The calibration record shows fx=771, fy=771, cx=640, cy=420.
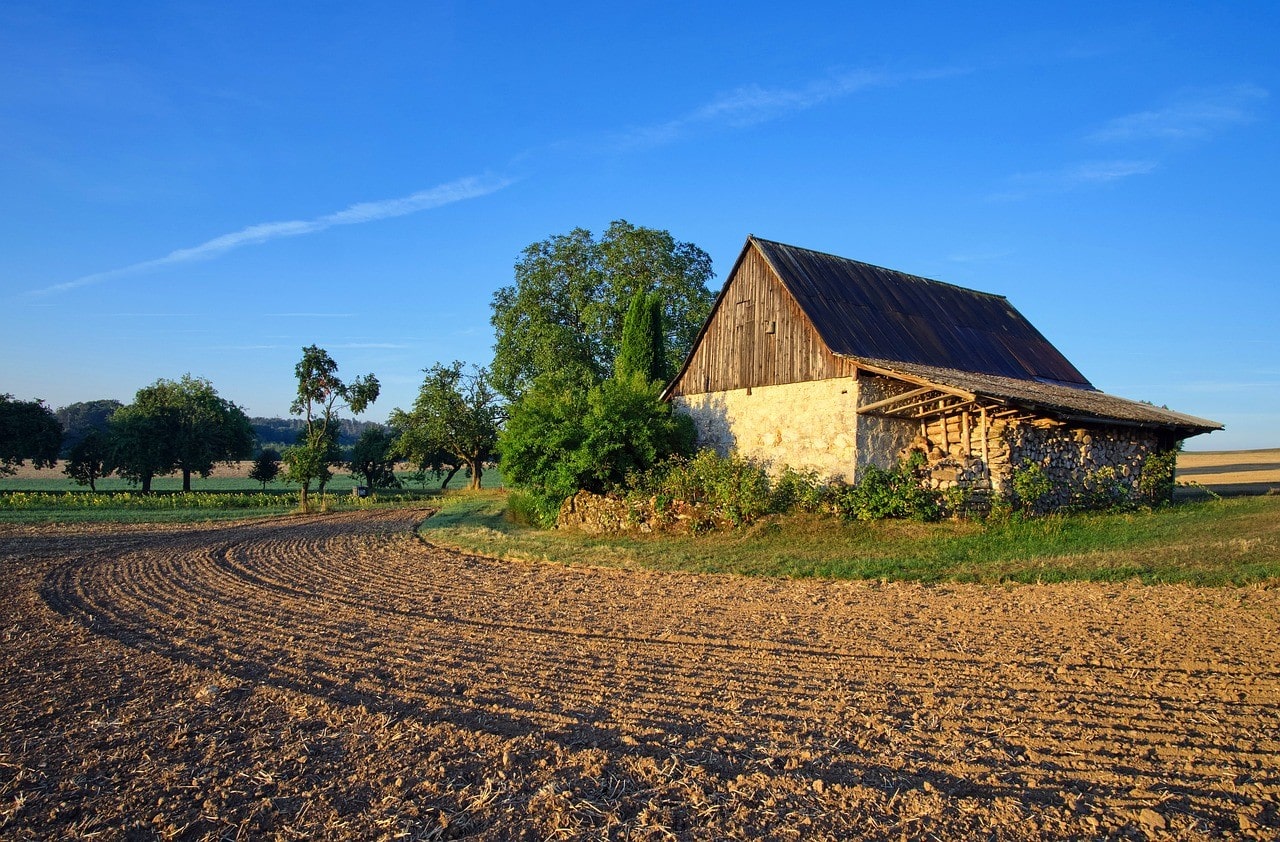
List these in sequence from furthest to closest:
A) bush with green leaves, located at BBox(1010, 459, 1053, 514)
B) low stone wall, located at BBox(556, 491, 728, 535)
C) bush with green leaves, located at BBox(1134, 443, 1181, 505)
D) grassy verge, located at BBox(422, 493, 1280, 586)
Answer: bush with green leaves, located at BBox(1134, 443, 1181, 505) → low stone wall, located at BBox(556, 491, 728, 535) → bush with green leaves, located at BBox(1010, 459, 1053, 514) → grassy verge, located at BBox(422, 493, 1280, 586)

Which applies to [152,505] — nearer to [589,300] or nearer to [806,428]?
[589,300]

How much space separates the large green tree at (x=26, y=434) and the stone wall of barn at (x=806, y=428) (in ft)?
137

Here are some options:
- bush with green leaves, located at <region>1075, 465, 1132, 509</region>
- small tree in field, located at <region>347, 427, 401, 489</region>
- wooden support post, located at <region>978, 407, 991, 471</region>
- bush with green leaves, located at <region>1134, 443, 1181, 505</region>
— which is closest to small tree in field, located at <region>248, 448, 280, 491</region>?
small tree in field, located at <region>347, 427, 401, 489</region>

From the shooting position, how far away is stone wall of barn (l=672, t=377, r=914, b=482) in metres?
19.3

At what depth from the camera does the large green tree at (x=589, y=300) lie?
3562cm

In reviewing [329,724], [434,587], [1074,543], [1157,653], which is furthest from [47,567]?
[1074,543]

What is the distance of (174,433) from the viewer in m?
48.2

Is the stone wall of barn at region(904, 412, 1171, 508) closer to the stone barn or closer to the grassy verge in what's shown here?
the stone barn

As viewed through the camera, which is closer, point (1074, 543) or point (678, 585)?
point (678, 585)

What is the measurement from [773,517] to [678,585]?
5949 mm

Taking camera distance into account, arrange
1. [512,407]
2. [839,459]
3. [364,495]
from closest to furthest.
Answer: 1. [839,459]
2. [512,407]
3. [364,495]

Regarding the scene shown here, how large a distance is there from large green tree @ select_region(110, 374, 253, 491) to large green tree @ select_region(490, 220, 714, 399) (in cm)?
2330

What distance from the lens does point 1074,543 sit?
14961mm

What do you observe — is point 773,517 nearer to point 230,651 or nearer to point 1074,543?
point 1074,543
